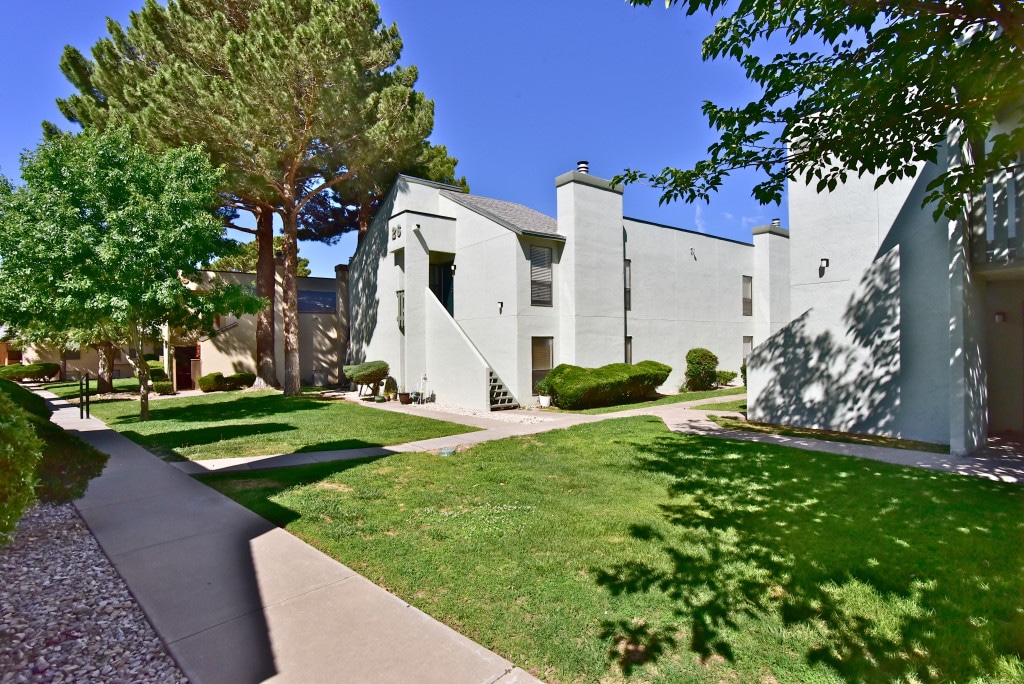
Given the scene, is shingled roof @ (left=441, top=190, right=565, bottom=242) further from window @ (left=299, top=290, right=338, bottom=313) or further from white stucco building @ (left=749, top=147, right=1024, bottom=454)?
window @ (left=299, top=290, right=338, bottom=313)

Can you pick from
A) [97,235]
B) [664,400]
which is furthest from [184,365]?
[664,400]

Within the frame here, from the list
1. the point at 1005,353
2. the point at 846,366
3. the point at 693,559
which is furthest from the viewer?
the point at 846,366

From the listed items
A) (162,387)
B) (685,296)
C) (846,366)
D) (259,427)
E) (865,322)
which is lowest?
(259,427)

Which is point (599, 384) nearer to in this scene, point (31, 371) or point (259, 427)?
point (259, 427)

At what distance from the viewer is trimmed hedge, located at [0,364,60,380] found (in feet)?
89.1

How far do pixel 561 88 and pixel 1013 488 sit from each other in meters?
10.3

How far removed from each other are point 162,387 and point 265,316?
5188 millimetres

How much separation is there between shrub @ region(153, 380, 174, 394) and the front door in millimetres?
1123

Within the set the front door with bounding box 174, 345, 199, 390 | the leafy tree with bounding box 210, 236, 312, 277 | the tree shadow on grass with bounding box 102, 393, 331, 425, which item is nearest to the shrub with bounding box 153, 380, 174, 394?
the front door with bounding box 174, 345, 199, 390

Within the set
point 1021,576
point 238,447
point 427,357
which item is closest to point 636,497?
point 1021,576

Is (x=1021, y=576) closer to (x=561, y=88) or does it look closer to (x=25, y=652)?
(x=25, y=652)

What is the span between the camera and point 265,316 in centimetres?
2225

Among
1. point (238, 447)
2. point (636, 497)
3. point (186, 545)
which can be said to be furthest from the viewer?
point (238, 447)

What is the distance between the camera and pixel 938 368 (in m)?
8.91
